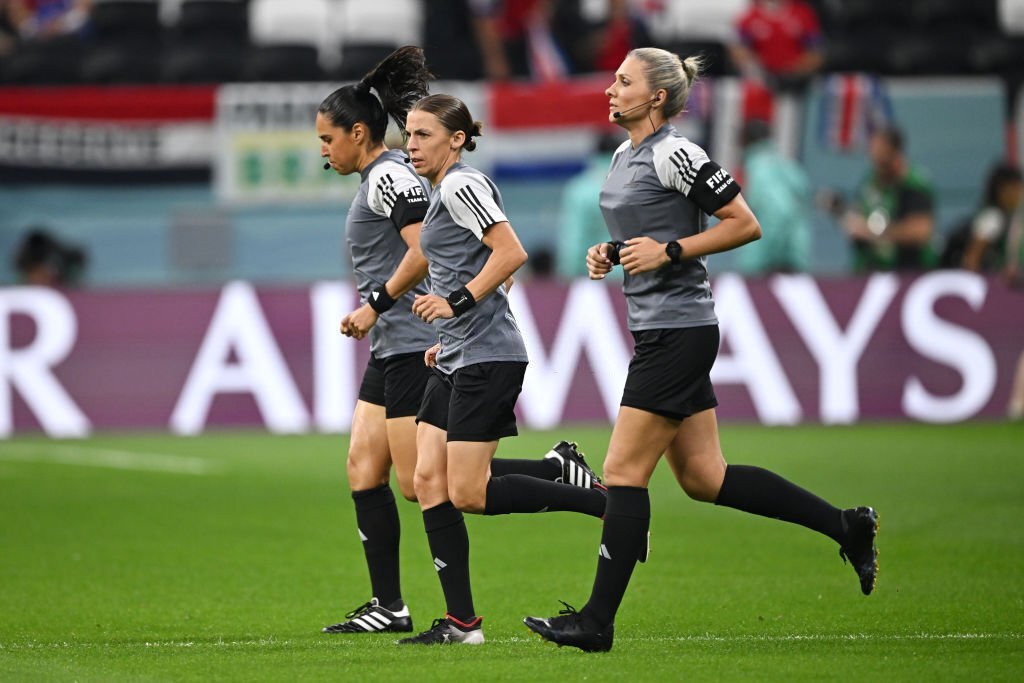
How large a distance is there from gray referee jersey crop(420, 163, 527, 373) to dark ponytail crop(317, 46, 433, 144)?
2.17 feet

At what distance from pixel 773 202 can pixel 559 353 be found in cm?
252

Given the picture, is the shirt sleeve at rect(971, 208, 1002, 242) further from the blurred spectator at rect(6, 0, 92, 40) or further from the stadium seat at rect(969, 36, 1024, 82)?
the blurred spectator at rect(6, 0, 92, 40)

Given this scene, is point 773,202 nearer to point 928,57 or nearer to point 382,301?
point 928,57

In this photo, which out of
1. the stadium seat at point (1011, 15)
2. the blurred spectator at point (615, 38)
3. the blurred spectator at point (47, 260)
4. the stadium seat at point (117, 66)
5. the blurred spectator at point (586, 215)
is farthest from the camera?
the stadium seat at point (1011, 15)

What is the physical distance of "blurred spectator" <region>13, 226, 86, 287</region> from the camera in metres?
16.7

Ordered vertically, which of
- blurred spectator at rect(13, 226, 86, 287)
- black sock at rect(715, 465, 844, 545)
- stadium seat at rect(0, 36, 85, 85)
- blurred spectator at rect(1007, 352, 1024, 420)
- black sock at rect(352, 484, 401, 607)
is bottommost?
blurred spectator at rect(1007, 352, 1024, 420)

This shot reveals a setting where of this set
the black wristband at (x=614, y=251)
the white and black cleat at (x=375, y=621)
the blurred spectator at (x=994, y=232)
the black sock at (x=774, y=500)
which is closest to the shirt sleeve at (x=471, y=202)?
the black wristband at (x=614, y=251)

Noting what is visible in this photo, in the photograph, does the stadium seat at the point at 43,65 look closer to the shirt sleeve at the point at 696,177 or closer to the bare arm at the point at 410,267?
the bare arm at the point at 410,267

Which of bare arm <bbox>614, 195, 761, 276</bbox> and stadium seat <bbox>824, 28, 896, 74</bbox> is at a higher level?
stadium seat <bbox>824, 28, 896, 74</bbox>

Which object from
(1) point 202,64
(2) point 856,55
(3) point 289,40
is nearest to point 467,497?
(1) point 202,64

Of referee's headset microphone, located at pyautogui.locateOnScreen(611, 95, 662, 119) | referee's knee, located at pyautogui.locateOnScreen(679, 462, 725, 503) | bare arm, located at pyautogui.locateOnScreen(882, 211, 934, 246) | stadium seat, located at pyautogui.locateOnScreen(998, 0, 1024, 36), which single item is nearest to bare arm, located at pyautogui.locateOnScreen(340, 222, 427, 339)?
referee's headset microphone, located at pyautogui.locateOnScreen(611, 95, 662, 119)

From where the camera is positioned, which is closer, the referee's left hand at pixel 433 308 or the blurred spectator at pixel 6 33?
the referee's left hand at pixel 433 308

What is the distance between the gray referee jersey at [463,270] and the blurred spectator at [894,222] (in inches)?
407

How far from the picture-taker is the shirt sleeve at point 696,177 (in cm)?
619
